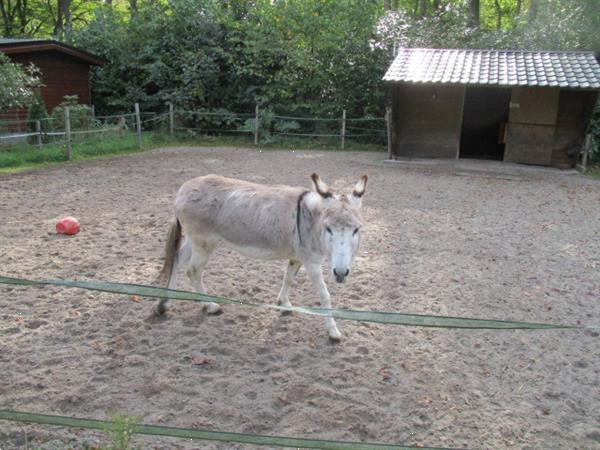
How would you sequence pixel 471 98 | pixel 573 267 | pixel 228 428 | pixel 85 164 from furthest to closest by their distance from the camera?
pixel 471 98 → pixel 85 164 → pixel 573 267 → pixel 228 428

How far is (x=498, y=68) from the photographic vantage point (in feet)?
47.6

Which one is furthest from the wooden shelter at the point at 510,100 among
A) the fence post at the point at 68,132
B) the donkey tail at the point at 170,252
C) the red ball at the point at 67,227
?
the donkey tail at the point at 170,252

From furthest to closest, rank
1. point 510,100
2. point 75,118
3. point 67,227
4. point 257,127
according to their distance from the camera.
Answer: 1. point 257,127
2. point 75,118
3. point 510,100
4. point 67,227

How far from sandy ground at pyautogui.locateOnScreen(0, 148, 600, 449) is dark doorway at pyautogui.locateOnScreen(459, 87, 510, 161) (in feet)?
34.2

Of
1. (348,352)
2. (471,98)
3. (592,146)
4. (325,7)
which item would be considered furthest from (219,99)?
(348,352)

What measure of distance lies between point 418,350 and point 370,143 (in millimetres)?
15218

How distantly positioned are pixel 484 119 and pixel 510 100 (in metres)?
3.76

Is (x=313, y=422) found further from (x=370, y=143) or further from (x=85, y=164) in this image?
(x=370, y=143)

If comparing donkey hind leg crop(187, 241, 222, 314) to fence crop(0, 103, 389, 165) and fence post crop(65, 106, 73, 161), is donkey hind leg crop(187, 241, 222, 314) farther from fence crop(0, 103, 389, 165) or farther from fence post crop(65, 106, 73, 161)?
fence crop(0, 103, 389, 165)

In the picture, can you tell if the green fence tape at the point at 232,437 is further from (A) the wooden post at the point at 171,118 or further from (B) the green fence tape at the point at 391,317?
(A) the wooden post at the point at 171,118

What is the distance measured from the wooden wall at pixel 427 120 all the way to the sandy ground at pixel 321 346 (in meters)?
7.41

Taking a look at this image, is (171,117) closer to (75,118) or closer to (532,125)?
(75,118)

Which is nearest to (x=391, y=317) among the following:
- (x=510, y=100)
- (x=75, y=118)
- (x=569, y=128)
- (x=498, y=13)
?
(x=569, y=128)

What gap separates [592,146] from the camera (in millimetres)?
15297
